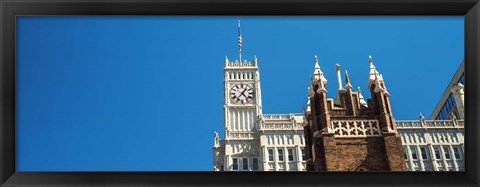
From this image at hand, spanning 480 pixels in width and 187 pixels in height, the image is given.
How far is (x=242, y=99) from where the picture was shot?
56500 mm

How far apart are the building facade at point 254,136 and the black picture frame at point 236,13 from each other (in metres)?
43.4

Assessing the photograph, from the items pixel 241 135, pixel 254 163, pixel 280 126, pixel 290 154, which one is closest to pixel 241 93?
pixel 241 135

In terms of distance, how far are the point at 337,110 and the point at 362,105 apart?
0.70 metres

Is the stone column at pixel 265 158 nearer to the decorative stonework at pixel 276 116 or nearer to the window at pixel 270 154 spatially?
the window at pixel 270 154

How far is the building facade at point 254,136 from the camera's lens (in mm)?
50938

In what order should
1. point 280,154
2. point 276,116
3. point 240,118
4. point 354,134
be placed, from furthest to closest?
point 240,118 < point 276,116 < point 280,154 < point 354,134

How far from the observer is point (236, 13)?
5.30 meters

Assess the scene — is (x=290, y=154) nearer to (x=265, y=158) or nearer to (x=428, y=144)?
(x=265, y=158)

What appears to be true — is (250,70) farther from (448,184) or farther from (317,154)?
(448,184)

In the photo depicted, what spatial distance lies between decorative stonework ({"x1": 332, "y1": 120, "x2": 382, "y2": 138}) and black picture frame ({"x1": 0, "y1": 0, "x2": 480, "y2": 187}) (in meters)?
9.58

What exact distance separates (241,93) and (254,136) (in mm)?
5633

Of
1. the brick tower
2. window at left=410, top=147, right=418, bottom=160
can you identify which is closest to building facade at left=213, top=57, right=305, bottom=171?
window at left=410, top=147, right=418, bottom=160

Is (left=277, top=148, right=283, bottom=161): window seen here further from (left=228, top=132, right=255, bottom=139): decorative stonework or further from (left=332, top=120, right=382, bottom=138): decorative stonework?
(left=332, top=120, right=382, bottom=138): decorative stonework

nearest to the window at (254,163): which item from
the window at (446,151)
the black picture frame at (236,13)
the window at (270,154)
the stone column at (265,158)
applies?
the stone column at (265,158)
